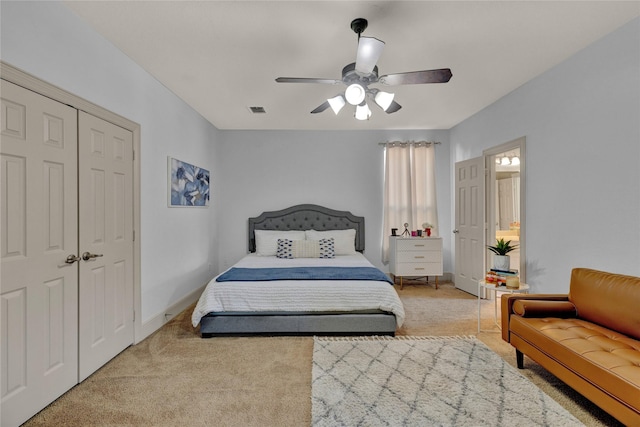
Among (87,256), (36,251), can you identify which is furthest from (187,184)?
(36,251)

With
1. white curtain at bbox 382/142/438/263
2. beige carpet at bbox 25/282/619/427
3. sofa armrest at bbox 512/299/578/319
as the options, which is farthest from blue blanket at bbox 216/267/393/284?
white curtain at bbox 382/142/438/263

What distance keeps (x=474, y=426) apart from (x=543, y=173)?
2.61 m

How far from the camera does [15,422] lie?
1816 mm

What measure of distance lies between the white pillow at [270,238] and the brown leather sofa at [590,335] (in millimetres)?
3131

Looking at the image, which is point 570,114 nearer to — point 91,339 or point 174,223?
point 174,223

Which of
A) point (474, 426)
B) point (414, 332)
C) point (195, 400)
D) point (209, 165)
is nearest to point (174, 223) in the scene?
point (209, 165)

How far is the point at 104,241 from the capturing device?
2549 mm

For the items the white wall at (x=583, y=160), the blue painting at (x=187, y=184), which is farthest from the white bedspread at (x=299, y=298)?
the white wall at (x=583, y=160)

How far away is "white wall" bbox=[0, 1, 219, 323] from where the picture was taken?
1.95 meters

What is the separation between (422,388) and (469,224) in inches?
121

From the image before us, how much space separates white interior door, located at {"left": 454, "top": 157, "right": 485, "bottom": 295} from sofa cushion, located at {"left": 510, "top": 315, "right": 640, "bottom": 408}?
2131 mm

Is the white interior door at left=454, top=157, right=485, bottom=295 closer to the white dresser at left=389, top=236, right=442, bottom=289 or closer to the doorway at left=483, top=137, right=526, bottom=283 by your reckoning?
the doorway at left=483, top=137, right=526, bottom=283

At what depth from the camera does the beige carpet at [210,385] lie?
194 centimetres

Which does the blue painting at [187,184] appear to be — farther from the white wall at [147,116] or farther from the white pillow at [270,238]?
the white pillow at [270,238]
